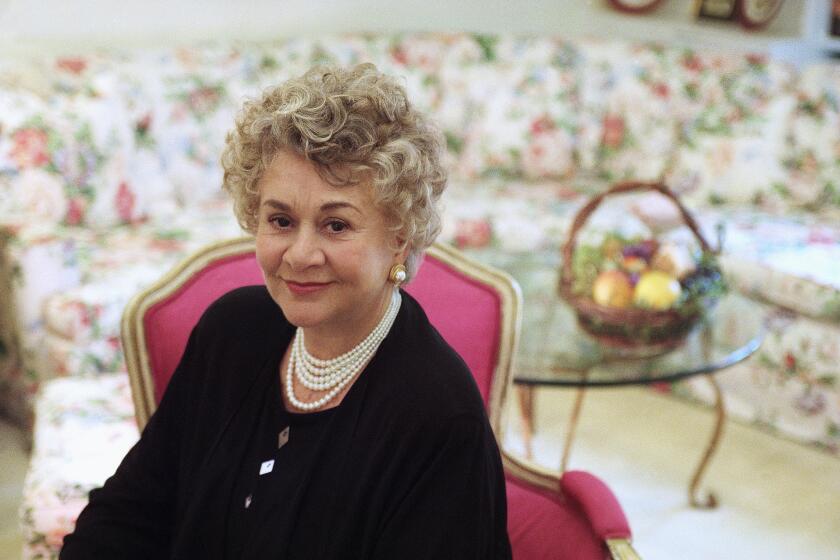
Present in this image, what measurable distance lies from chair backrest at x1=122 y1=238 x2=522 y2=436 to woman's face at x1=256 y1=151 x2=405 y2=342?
0.38m

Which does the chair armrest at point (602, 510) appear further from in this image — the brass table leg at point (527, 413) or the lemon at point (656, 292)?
the brass table leg at point (527, 413)

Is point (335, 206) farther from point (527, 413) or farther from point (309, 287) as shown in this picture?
point (527, 413)

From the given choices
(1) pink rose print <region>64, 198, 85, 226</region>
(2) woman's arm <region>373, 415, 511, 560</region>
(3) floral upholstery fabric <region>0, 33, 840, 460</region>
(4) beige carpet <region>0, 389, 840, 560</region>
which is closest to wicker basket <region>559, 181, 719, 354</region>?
(3) floral upholstery fabric <region>0, 33, 840, 460</region>

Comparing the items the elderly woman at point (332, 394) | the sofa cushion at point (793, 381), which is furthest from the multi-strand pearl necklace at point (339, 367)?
the sofa cushion at point (793, 381)

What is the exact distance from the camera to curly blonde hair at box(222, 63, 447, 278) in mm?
1006

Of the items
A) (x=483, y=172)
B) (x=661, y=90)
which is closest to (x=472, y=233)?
(x=483, y=172)

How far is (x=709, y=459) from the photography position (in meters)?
2.44

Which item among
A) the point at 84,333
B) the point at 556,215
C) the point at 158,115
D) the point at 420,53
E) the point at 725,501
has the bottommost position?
the point at 725,501

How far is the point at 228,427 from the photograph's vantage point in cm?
115

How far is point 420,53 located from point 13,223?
1.88 meters

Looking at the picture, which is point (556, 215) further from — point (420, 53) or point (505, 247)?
point (420, 53)

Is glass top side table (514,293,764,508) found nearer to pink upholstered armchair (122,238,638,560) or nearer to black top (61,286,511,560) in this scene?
pink upholstered armchair (122,238,638,560)

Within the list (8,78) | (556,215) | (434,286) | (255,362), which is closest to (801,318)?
(556,215)

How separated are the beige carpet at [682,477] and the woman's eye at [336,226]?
1.56 m
